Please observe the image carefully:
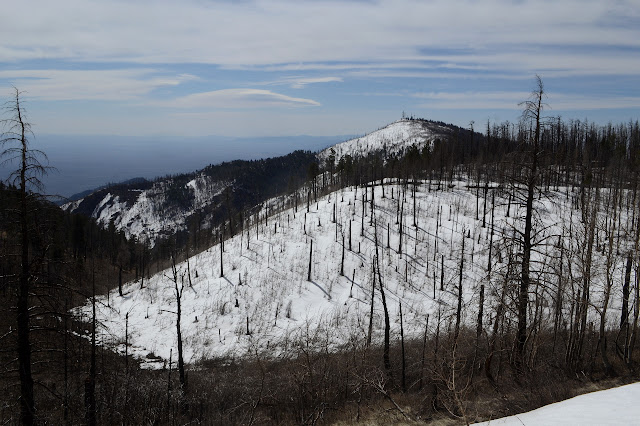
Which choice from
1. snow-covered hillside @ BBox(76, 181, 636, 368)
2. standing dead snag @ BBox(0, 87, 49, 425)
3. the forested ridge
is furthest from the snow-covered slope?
snow-covered hillside @ BBox(76, 181, 636, 368)

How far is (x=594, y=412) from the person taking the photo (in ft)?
39.4

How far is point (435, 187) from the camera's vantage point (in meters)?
93.9

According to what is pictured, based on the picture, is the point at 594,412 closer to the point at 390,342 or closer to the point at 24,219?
the point at 24,219

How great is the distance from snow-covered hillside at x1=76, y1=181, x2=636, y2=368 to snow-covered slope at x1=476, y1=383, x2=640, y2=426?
79.3 ft

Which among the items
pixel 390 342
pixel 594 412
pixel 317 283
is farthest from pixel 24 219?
pixel 317 283

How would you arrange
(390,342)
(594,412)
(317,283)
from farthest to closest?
(317,283) → (390,342) → (594,412)

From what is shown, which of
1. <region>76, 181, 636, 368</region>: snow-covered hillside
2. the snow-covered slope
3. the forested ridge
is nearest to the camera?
the snow-covered slope

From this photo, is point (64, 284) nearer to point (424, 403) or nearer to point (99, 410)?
point (99, 410)

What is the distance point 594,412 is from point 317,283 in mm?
47308

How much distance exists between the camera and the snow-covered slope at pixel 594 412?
11294 mm

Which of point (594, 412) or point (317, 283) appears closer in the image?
point (594, 412)

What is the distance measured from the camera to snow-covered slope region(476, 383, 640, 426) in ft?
37.1

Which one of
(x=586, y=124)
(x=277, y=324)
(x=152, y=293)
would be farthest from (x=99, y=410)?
(x=586, y=124)

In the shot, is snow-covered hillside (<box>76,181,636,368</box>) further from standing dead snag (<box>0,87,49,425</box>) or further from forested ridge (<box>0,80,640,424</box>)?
standing dead snag (<box>0,87,49,425</box>)
